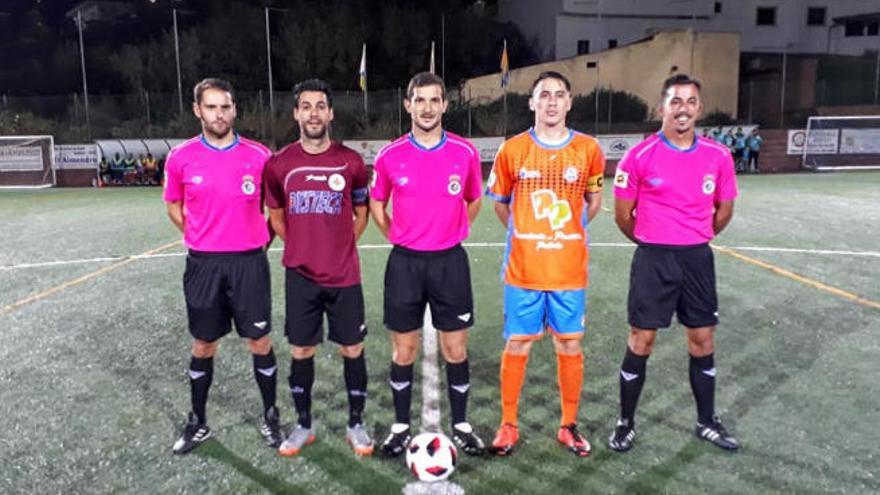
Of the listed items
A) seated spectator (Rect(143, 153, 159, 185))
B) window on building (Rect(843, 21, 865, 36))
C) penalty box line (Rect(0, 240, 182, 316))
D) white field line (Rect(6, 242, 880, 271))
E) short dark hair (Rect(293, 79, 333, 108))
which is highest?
window on building (Rect(843, 21, 865, 36))

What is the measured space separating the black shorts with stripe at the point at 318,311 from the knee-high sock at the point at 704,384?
79.1 inches

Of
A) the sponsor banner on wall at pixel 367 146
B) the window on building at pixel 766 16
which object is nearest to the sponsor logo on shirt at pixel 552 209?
the sponsor banner on wall at pixel 367 146

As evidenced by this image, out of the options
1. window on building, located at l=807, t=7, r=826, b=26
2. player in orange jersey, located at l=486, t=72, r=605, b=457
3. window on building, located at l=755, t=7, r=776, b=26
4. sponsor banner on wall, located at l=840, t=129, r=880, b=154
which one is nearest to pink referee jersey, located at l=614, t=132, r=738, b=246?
player in orange jersey, located at l=486, t=72, r=605, b=457

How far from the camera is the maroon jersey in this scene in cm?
375

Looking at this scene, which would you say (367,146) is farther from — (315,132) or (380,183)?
(315,132)

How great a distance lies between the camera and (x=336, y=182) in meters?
3.77

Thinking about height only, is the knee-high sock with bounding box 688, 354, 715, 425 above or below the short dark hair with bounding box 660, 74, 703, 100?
below

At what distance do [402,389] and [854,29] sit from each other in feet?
149

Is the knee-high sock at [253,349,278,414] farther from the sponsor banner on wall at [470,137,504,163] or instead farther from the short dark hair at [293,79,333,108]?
the sponsor banner on wall at [470,137,504,163]

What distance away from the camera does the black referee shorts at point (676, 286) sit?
3848 millimetres

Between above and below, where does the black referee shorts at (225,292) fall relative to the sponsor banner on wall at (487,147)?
below

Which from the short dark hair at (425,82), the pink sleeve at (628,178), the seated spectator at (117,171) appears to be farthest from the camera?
the seated spectator at (117,171)

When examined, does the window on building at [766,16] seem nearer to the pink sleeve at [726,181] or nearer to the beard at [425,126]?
Result: the pink sleeve at [726,181]

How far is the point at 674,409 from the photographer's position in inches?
175
